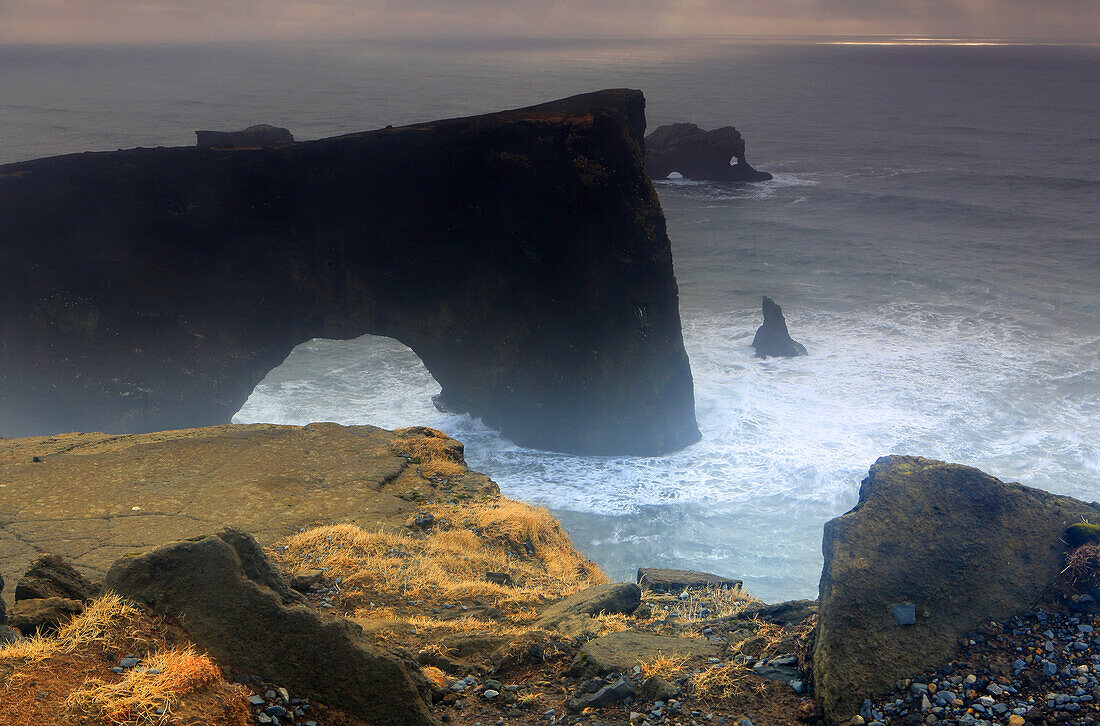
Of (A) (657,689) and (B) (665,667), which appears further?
(B) (665,667)

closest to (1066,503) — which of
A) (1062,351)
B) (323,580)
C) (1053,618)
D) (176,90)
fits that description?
(1053,618)

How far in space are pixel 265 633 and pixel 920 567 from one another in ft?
18.3

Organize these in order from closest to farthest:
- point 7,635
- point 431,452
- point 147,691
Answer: point 147,691 → point 7,635 → point 431,452

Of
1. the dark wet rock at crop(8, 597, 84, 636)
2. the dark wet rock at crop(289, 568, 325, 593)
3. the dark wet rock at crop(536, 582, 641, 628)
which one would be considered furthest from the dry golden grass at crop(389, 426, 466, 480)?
the dark wet rock at crop(8, 597, 84, 636)

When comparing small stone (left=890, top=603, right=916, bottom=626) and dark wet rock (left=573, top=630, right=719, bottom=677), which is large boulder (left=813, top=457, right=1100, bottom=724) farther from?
dark wet rock (left=573, top=630, right=719, bottom=677)

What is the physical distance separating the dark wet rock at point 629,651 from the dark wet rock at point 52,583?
4.17 metres

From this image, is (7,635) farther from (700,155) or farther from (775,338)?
(700,155)

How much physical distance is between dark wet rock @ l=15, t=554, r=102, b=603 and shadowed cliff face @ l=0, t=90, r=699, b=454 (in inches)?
634

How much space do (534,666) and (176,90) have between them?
7247 inches

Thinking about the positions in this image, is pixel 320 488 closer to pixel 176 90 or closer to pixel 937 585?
pixel 937 585

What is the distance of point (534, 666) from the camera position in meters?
6.83

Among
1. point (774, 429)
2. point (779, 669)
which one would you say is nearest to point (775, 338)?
point (774, 429)

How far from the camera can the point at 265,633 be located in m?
5.15

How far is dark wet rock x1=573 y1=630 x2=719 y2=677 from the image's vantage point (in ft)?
21.4
